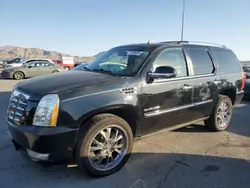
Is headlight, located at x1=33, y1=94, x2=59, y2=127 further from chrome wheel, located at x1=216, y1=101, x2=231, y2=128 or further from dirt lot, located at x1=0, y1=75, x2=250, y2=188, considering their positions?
chrome wheel, located at x1=216, y1=101, x2=231, y2=128

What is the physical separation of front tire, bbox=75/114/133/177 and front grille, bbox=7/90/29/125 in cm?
78

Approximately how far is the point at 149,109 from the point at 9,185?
2212mm

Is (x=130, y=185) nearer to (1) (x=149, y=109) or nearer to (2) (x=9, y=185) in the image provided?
(1) (x=149, y=109)

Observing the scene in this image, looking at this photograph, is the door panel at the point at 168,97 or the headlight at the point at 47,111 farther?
the door panel at the point at 168,97

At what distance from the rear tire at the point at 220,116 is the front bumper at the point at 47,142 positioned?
11.3ft

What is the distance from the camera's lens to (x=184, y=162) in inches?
149

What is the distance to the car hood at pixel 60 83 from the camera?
3035 millimetres

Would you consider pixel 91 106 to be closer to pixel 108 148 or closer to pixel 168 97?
pixel 108 148

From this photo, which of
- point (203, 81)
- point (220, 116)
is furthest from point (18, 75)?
point (203, 81)

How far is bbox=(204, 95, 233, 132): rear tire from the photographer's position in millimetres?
5195

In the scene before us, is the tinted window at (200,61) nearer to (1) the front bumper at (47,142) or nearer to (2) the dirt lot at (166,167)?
(2) the dirt lot at (166,167)

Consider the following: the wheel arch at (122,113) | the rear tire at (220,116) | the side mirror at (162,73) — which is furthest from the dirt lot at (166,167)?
the side mirror at (162,73)

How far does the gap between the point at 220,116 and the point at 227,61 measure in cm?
131

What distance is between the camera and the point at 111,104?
3.23 metres
